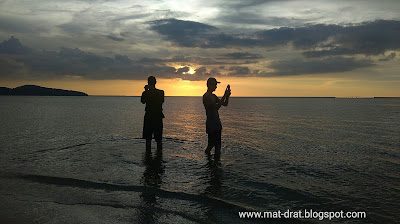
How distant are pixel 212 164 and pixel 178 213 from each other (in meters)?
4.52

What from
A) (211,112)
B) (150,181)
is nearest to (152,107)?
(211,112)

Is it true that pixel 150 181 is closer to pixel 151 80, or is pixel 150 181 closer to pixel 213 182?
pixel 213 182

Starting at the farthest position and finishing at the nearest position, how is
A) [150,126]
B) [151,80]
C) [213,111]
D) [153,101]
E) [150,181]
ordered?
[150,126] → [153,101] → [151,80] → [213,111] → [150,181]

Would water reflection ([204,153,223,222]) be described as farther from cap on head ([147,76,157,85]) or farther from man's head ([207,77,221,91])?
cap on head ([147,76,157,85])

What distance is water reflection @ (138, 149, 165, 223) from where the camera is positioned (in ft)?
18.4

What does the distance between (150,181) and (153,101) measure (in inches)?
158

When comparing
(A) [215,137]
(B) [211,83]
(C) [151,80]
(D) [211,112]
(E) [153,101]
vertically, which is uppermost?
(C) [151,80]

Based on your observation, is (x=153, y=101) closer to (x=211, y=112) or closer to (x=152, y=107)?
(x=152, y=107)

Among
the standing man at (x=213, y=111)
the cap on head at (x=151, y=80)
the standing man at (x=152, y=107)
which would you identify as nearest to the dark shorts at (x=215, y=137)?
the standing man at (x=213, y=111)

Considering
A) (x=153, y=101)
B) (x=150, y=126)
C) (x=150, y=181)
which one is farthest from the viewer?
(x=150, y=126)

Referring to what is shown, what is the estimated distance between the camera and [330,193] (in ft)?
24.2

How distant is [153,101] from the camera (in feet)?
36.6

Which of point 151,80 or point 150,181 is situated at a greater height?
point 151,80

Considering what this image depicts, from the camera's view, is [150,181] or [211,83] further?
[211,83]
